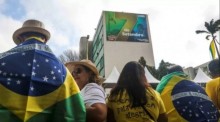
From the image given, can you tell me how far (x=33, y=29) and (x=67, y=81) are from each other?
486 millimetres

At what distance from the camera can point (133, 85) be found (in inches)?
95.0

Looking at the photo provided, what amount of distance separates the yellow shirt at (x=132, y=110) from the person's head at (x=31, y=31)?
2.98ft

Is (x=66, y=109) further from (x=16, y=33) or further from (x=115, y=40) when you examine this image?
(x=115, y=40)

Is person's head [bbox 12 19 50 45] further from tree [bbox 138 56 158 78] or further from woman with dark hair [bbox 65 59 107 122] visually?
tree [bbox 138 56 158 78]

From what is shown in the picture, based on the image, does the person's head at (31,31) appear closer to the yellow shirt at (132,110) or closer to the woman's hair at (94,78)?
the woman's hair at (94,78)

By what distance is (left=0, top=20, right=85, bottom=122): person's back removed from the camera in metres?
1.53

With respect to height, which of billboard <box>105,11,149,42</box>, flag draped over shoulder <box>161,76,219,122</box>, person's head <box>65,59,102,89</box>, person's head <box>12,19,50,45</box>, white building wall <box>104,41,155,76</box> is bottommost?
flag draped over shoulder <box>161,76,219,122</box>

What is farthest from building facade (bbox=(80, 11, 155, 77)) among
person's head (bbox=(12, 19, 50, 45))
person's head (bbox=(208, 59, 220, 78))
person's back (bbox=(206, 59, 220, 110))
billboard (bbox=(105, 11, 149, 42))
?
person's head (bbox=(12, 19, 50, 45))

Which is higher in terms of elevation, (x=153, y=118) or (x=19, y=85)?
(x=19, y=85)

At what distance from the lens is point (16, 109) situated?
152 centimetres

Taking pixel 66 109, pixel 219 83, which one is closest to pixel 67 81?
pixel 66 109

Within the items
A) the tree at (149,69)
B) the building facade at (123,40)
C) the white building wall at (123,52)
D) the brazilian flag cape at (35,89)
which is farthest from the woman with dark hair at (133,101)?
the building facade at (123,40)

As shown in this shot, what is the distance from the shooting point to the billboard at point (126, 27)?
3831 centimetres

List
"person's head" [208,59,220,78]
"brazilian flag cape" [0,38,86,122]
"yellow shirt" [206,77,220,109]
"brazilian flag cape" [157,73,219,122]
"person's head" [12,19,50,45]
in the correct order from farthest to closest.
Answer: "person's head" [208,59,220,78] < "yellow shirt" [206,77,220,109] < "brazilian flag cape" [157,73,219,122] < "person's head" [12,19,50,45] < "brazilian flag cape" [0,38,86,122]
